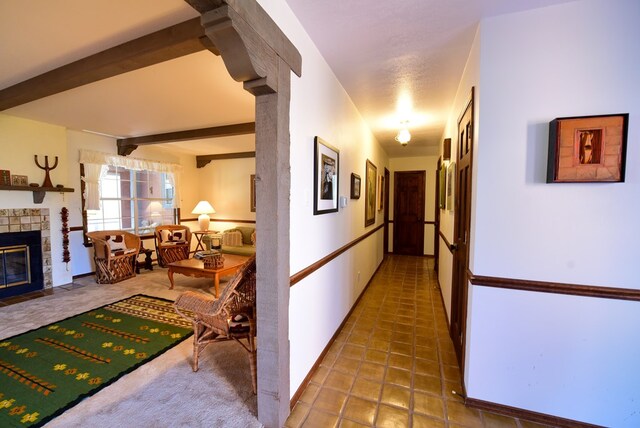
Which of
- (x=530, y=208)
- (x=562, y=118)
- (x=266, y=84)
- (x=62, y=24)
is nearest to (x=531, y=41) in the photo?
(x=562, y=118)

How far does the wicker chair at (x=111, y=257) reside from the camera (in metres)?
4.36

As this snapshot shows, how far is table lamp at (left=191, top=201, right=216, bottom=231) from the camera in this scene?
6301mm

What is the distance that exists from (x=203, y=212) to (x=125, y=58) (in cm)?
464

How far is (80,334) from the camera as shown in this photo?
107 inches

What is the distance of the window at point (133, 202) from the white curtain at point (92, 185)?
116mm

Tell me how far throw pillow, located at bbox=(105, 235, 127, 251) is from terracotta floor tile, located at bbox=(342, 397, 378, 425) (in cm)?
451

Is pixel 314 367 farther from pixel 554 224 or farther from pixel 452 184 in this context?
pixel 452 184

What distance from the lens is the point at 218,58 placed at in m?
2.21

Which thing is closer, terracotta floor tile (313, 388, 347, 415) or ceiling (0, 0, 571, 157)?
ceiling (0, 0, 571, 157)

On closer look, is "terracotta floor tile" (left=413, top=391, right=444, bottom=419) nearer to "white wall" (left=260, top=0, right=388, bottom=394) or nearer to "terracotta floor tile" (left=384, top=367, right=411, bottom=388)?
"terracotta floor tile" (left=384, top=367, right=411, bottom=388)

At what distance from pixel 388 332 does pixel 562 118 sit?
2.31 m

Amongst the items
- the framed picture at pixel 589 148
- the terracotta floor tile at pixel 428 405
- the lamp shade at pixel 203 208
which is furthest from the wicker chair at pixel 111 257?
the framed picture at pixel 589 148

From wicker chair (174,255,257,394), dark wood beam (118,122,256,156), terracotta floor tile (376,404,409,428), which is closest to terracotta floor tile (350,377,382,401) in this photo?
terracotta floor tile (376,404,409,428)

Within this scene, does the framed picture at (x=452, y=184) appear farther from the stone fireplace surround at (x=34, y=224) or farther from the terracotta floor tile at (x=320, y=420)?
the stone fireplace surround at (x=34, y=224)
